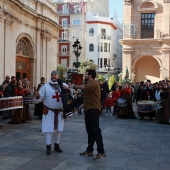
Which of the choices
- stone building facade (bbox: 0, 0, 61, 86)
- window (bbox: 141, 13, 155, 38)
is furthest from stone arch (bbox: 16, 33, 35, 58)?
window (bbox: 141, 13, 155, 38)

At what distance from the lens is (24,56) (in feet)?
73.6

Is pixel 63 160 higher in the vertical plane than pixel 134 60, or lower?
lower

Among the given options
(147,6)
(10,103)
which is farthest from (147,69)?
(10,103)

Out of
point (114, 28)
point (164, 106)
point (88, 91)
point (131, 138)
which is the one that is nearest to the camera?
point (88, 91)

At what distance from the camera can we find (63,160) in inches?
282

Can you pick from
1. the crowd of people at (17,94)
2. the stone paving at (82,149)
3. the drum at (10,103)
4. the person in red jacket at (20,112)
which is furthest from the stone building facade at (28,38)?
the stone paving at (82,149)

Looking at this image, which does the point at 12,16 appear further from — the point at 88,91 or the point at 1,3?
the point at 88,91

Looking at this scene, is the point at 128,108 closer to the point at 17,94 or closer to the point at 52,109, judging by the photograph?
the point at 17,94

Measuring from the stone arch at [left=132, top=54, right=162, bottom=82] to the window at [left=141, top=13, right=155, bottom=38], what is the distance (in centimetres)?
254

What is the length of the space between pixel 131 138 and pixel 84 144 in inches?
70.7

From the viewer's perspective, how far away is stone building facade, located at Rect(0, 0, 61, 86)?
61.3 ft

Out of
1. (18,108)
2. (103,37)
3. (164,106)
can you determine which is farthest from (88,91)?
(103,37)

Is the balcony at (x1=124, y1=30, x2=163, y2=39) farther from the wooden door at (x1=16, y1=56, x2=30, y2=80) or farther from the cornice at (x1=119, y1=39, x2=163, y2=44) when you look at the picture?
the wooden door at (x1=16, y1=56, x2=30, y2=80)

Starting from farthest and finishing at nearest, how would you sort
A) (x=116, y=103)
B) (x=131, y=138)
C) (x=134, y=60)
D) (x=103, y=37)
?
(x=103, y=37)
(x=134, y=60)
(x=116, y=103)
(x=131, y=138)
